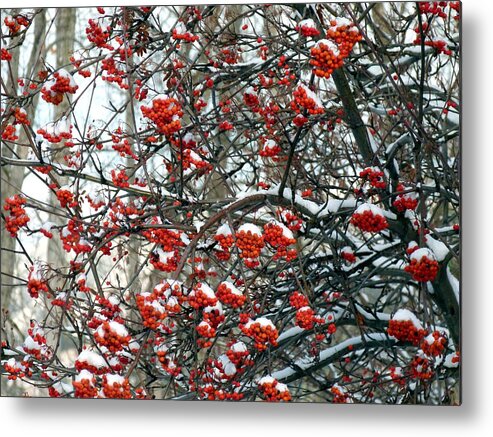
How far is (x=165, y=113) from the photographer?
10.7 ft

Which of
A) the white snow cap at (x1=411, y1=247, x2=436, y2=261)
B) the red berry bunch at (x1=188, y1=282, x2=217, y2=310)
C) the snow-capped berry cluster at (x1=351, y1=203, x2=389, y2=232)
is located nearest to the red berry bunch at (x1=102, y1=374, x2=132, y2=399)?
the red berry bunch at (x1=188, y1=282, x2=217, y2=310)

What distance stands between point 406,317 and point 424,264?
7.4 inches

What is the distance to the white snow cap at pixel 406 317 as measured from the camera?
3.26 metres

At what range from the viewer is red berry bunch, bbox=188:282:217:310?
Result: 3281 millimetres

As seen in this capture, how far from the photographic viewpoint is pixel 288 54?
3383 mm

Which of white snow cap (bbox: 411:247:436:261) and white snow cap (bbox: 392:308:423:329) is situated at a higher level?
white snow cap (bbox: 411:247:436:261)

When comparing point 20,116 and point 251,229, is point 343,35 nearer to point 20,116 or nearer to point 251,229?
point 251,229

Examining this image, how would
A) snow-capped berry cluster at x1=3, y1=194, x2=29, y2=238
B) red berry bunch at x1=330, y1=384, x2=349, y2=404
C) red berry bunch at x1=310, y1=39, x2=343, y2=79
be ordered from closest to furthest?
red berry bunch at x1=310, y1=39, x2=343, y2=79 → red berry bunch at x1=330, y1=384, x2=349, y2=404 → snow-capped berry cluster at x1=3, y1=194, x2=29, y2=238

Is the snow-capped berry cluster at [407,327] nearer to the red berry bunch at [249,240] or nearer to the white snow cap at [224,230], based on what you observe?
the red berry bunch at [249,240]

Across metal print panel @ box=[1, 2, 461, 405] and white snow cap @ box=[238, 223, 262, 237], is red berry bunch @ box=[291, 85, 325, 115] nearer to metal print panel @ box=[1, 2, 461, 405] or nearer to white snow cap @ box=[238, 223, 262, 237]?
metal print panel @ box=[1, 2, 461, 405]

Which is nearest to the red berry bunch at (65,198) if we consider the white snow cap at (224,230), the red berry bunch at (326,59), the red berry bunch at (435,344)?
the white snow cap at (224,230)

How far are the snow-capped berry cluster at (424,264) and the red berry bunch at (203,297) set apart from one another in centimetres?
Result: 68

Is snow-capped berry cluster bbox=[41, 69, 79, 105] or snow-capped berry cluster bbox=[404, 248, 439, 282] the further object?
snow-capped berry cluster bbox=[41, 69, 79, 105]

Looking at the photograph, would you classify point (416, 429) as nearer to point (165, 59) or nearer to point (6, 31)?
point (165, 59)
